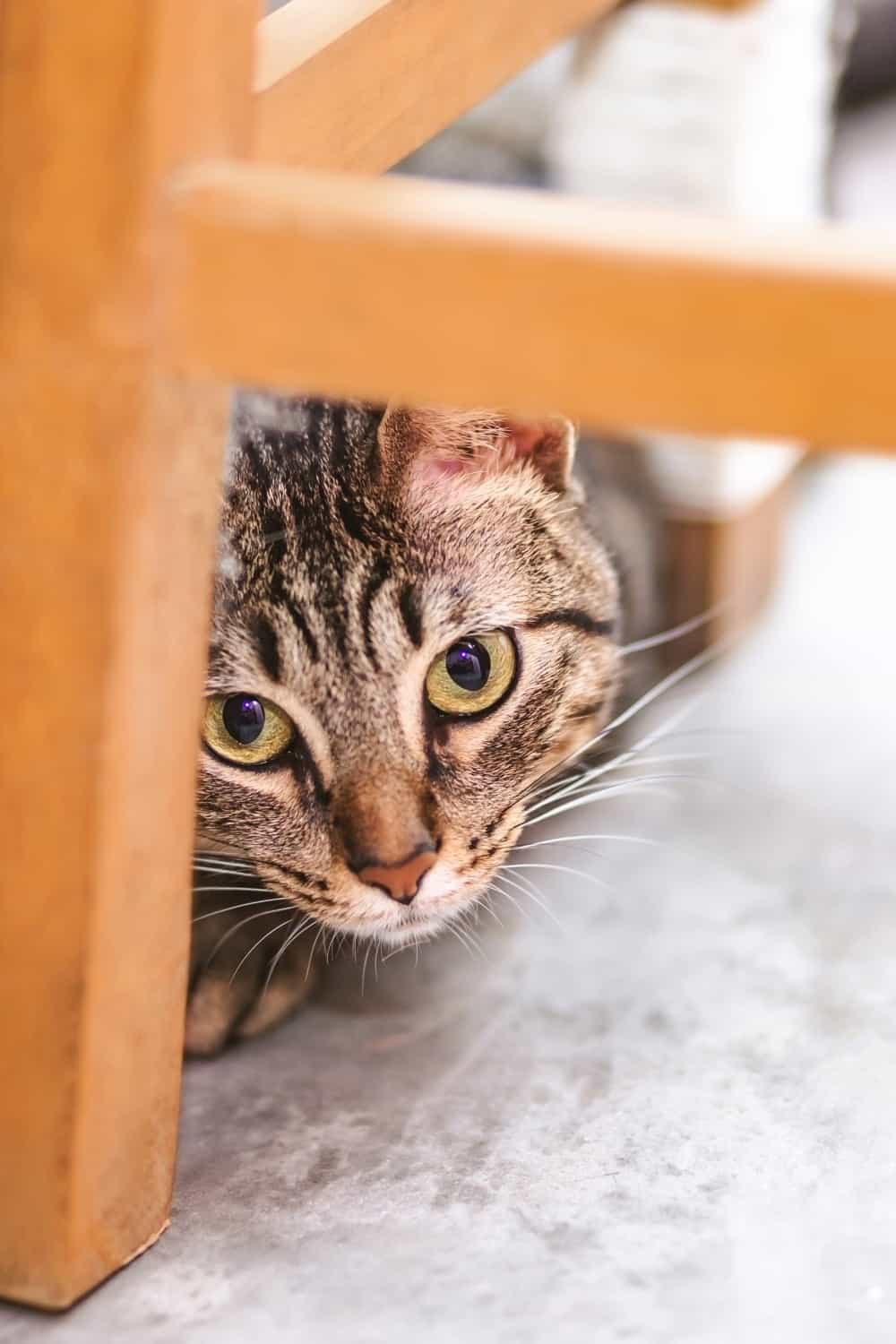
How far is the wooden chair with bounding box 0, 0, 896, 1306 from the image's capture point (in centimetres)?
55

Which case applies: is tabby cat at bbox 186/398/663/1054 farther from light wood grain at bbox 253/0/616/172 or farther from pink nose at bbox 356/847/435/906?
light wood grain at bbox 253/0/616/172

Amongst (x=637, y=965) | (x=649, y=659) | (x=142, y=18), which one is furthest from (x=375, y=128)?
(x=649, y=659)

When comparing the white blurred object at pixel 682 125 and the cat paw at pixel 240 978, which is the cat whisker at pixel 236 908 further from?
the white blurred object at pixel 682 125

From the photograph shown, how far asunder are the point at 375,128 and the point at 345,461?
193 millimetres

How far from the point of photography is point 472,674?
0.88 meters

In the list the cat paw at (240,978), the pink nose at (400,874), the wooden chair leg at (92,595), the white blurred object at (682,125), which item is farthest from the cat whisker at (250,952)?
the white blurred object at (682,125)

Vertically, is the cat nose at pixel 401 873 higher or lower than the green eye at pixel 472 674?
lower

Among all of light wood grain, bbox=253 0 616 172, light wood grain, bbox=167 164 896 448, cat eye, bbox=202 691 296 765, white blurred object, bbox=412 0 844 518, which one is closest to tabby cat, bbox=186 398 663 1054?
cat eye, bbox=202 691 296 765

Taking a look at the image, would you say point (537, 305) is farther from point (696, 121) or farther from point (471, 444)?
point (696, 121)

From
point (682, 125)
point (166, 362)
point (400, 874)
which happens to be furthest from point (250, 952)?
point (682, 125)

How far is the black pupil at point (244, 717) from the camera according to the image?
86cm

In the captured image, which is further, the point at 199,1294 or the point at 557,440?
the point at 557,440

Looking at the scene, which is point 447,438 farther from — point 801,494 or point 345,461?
point 801,494

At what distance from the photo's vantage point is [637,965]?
3.40 ft
